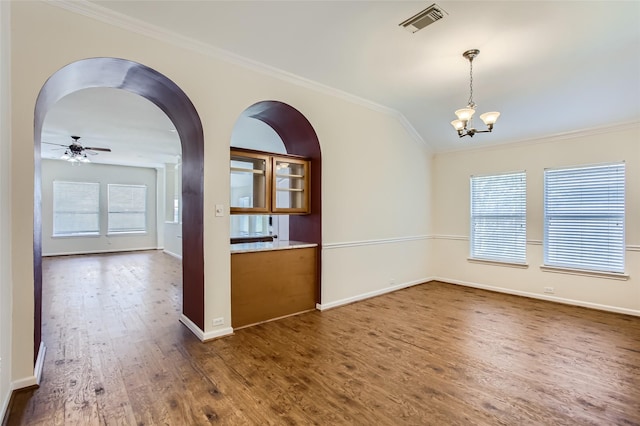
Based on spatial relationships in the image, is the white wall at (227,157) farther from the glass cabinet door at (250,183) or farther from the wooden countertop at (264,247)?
the glass cabinet door at (250,183)

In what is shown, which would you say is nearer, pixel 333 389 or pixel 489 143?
pixel 333 389

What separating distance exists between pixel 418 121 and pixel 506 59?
6.42 feet

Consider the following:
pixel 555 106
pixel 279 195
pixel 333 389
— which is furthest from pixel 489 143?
pixel 333 389

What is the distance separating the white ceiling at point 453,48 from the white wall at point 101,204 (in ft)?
27.9

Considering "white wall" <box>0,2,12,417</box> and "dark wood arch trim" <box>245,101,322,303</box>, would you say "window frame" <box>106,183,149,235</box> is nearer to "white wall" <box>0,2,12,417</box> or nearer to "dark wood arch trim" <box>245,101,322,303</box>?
"dark wood arch trim" <box>245,101,322,303</box>


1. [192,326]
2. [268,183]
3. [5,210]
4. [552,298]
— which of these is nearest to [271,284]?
[192,326]

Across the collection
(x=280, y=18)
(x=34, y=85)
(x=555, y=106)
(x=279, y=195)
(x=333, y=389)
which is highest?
(x=280, y=18)

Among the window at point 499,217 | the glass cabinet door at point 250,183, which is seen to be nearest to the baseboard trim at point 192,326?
the glass cabinet door at point 250,183

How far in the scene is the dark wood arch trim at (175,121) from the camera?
2529 mm

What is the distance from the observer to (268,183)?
3.77m

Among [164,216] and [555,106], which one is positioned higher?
[555,106]

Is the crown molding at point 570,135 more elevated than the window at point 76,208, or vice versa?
the crown molding at point 570,135

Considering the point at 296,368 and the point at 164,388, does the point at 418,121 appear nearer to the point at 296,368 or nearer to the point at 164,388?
the point at 296,368

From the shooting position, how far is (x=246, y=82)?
3.44 m
